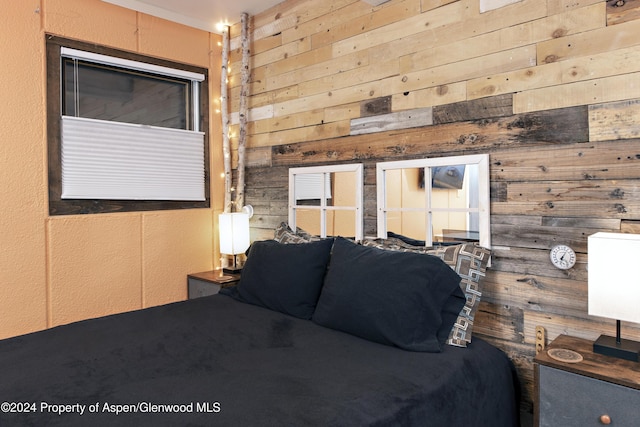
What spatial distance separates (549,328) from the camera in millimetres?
1992

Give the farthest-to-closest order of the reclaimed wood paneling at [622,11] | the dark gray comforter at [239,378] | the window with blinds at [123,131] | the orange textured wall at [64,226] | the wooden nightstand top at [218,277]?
the wooden nightstand top at [218,277]
the window with blinds at [123,131]
the orange textured wall at [64,226]
the reclaimed wood paneling at [622,11]
the dark gray comforter at [239,378]

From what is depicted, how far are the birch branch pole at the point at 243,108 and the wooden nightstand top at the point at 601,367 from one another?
2.57m

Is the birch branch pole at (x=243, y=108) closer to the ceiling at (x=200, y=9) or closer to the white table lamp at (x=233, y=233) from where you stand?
the ceiling at (x=200, y=9)

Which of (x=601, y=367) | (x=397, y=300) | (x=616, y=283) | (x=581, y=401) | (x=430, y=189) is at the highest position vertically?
(x=430, y=189)

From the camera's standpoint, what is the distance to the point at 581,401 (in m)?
1.55

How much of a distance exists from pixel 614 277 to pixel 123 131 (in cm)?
309

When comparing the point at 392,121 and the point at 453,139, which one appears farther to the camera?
the point at 392,121

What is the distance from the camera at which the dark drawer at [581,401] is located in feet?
4.78

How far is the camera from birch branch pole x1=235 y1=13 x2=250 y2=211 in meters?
3.47

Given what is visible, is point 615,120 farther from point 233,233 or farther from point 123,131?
point 123,131

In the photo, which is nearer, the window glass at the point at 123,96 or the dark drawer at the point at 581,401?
the dark drawer at the point at 581,401

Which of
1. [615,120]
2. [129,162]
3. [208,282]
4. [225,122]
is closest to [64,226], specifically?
[129,162]

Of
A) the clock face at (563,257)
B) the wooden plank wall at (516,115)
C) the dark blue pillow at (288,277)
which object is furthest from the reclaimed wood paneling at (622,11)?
the dark blue pillow at (288,277)

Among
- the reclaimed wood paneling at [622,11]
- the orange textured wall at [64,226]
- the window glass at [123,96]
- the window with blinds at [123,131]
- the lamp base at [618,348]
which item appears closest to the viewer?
the lamp base at [618,348]
